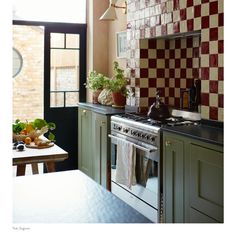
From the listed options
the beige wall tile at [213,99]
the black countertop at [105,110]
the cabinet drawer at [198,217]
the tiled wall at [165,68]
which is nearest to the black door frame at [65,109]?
the black countertop at [105,110]

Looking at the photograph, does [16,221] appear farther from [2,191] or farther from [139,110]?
[139,110]

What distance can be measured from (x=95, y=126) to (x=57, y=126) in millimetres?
970

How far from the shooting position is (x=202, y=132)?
7.89 feet

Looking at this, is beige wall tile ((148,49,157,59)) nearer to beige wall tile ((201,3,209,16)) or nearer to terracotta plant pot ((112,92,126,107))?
terracotta plant pot ((112,92,126,107))

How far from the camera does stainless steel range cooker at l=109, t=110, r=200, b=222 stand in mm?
2764

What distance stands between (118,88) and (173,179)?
1.58 meters

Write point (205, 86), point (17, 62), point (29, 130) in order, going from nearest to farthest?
point (205, 86)
point (29, 130)
point (17, 62)

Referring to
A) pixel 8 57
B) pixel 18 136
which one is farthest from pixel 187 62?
pixel 8 57

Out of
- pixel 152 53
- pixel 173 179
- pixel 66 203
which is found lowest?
pixel 173 179

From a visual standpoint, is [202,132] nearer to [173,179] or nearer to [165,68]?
[173,179]

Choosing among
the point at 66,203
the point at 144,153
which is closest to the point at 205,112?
the point at 144,153

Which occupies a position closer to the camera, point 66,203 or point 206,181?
point 66,203

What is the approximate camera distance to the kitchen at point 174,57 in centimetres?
257
